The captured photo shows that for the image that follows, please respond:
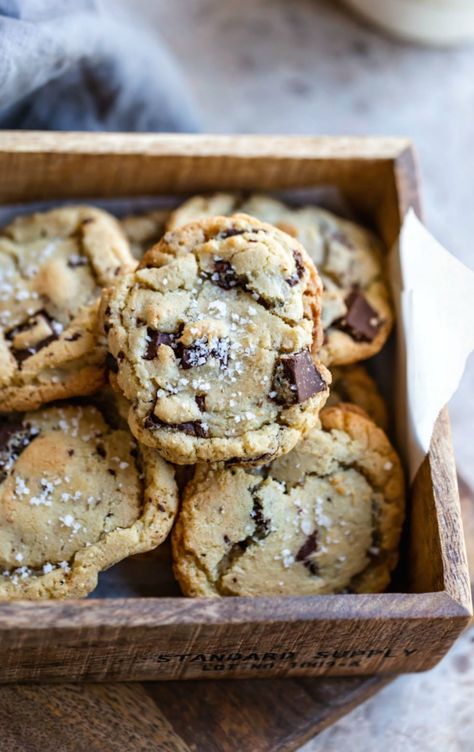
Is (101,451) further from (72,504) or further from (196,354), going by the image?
(196,354)

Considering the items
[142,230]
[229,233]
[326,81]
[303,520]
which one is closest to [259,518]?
[303,520]

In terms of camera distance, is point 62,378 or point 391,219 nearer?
point 62,378

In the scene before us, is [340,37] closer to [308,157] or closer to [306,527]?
[308,157]

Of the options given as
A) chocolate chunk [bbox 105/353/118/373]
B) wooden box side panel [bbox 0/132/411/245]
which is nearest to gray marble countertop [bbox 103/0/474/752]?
wooden box side panel [bbox 0/132/411/245]

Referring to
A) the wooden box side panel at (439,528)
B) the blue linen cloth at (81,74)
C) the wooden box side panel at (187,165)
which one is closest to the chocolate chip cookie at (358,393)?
the wooden box side panel at (439,528)

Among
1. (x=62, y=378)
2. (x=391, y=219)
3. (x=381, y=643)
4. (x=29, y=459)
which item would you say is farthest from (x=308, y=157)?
(x=381, y=643)

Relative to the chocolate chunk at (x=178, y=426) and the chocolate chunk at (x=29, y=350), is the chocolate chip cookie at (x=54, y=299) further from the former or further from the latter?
the chocolate chunk at (x=178, y=426)
